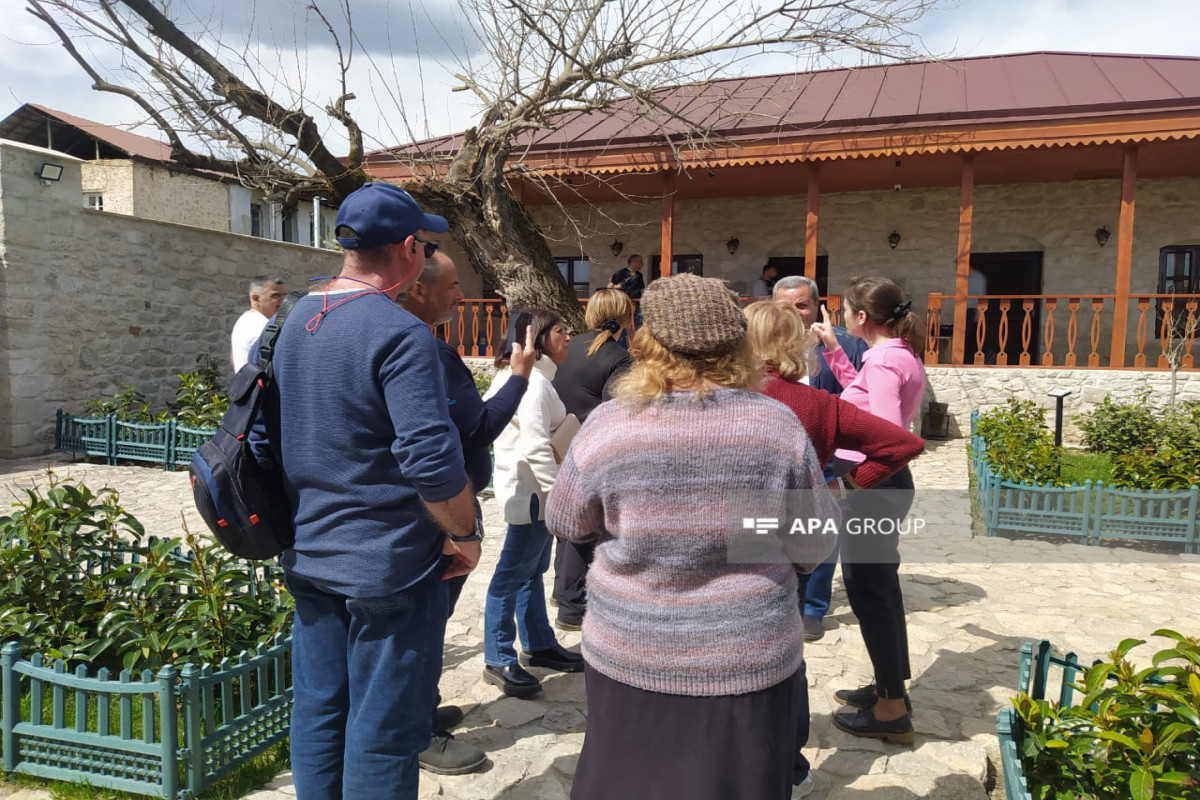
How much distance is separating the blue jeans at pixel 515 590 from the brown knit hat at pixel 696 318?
1.64 meters

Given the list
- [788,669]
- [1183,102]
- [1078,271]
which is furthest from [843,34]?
[788,669]

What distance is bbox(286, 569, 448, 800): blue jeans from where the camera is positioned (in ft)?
5.80

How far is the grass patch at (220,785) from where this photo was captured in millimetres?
2387

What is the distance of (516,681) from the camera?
3.12 m

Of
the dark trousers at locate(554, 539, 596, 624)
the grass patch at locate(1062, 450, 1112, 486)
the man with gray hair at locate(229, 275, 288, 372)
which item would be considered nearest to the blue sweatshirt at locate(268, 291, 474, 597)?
the dark trousers at locate(554, 539, 596, 624)

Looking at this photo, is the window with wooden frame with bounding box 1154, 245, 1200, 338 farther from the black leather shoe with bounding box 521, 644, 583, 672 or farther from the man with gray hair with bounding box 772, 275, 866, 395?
the black leather shoe with bounding box 521, 644, 583, 672

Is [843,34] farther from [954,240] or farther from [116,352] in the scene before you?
[116,352]

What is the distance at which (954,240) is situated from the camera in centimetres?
1217

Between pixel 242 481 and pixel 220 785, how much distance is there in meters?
1.33

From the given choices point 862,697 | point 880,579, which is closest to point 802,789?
point 862,697

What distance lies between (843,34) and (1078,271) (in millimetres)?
6533

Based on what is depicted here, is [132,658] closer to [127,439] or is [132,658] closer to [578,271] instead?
[127,439]

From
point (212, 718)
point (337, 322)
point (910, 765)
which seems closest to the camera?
point (337, 322)

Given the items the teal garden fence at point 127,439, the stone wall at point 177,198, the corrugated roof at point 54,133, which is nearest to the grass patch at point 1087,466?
the teal garden fence at point 127,439
